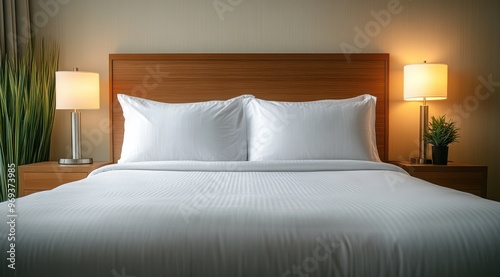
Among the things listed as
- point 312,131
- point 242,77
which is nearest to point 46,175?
point 242,77

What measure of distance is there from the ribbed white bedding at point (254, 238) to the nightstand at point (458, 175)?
1605mm

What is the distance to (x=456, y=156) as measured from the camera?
3.48 metres

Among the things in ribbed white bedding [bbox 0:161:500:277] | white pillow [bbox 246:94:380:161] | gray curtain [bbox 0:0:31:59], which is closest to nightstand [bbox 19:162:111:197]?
gray curtain [bbox 0:0:31:59]

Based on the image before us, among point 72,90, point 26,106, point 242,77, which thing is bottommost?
point 26,106

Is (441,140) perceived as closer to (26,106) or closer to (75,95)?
(75,95)

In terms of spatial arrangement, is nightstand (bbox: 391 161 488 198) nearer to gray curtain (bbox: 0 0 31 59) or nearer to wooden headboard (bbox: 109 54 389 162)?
wooden headboard (bbox: 109 54 389 162)

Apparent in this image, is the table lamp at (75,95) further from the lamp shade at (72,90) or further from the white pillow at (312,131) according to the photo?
the white pillow at (312,131)

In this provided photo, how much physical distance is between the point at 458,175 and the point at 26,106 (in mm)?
3027

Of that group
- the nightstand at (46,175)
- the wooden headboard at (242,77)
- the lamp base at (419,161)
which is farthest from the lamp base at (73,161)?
the lamp base at (419,161)

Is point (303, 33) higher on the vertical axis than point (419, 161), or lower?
higher

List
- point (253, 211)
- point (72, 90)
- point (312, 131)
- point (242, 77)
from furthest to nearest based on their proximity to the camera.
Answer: point (242, 77) < point (72, 90) < point (312, 131) < point (253, 211)

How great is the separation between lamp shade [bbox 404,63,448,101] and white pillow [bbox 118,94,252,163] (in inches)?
51.2

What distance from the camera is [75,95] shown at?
305 cm

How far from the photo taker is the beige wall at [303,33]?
340 cm
